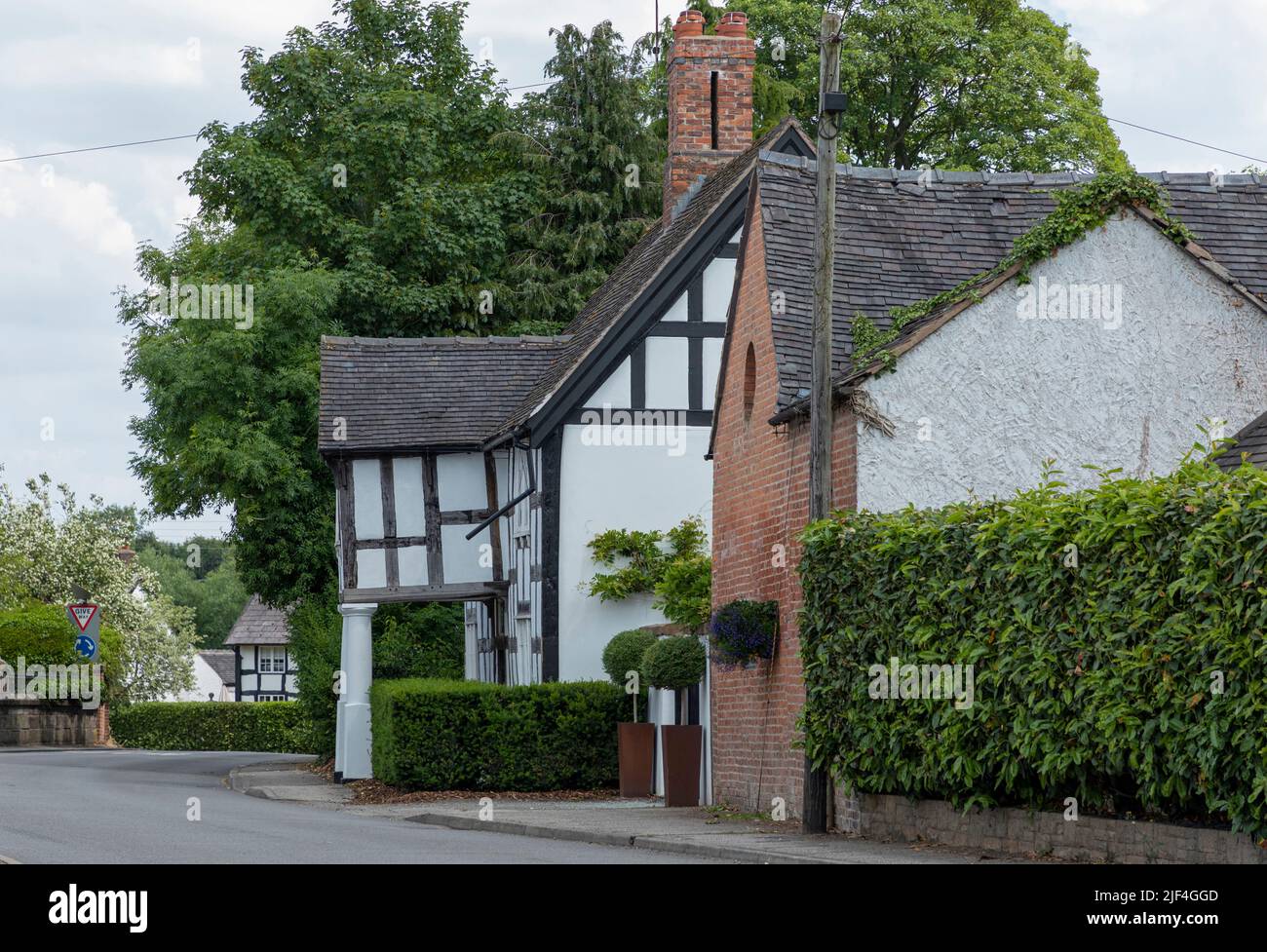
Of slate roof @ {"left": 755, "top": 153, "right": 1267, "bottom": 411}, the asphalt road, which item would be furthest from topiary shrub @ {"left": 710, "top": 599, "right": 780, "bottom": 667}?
the asphalt road

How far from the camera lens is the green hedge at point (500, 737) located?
915 inches

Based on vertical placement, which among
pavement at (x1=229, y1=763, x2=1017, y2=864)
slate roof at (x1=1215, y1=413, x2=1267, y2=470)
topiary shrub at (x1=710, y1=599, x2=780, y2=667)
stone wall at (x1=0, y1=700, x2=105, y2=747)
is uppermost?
slate roof at (x1=1215, y1=413, x2=1267, y2=470)

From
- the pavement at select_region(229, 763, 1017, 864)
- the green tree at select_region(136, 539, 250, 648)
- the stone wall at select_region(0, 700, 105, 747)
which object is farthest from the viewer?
the green tree at select_region(136, 539, 250, 648)

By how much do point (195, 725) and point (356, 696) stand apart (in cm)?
2804

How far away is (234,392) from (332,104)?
30.9ft

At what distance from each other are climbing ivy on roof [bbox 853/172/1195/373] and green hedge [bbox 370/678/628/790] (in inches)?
345

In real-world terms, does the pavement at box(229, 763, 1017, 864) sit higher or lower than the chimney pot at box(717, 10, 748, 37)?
lower

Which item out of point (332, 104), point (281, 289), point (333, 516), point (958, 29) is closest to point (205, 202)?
point (332, 104)

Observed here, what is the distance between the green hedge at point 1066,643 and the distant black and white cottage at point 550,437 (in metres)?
10.1

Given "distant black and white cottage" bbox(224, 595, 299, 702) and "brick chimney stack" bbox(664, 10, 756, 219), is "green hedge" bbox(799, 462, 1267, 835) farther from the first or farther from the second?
"distant black and white cottage" bbox(224, 595, 299, 702)

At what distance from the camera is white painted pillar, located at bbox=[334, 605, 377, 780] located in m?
27.0

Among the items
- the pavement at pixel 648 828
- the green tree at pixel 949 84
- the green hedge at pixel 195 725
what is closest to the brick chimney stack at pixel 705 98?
the green tree at pixel 949 84

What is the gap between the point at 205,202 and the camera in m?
37.4

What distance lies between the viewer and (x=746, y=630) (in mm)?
17359
